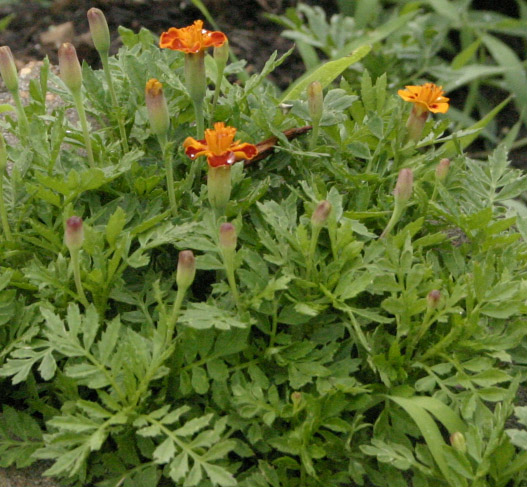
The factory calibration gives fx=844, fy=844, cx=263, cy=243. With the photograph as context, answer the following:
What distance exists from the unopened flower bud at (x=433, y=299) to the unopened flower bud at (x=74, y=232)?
519 mm

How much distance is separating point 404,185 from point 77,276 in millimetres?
524

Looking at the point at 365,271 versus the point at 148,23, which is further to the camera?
the point at 148,23

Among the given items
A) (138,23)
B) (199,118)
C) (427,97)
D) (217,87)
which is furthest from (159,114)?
(138,23)

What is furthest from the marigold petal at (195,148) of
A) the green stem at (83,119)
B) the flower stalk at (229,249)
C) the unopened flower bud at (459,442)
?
the unopened flower bud at (459,442)

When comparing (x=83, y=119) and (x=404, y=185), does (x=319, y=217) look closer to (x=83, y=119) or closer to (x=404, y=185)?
(x=404, y=185)

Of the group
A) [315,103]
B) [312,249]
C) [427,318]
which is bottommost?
[427,318]

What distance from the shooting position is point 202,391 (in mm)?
1230

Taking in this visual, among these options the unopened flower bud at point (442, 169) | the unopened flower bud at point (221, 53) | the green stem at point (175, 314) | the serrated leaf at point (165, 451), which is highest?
the unopened flower bud at point (221, 53)

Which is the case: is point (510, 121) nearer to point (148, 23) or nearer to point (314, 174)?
point (148, 23)

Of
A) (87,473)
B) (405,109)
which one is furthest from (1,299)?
(405,109)

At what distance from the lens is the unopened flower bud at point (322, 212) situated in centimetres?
125

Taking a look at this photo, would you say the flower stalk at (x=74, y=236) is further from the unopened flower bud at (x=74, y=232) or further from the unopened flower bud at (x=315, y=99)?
the unopened flower bud at (x=315, y=99)

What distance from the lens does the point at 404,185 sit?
52.0 inches

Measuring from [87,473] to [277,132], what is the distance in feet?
2.15
